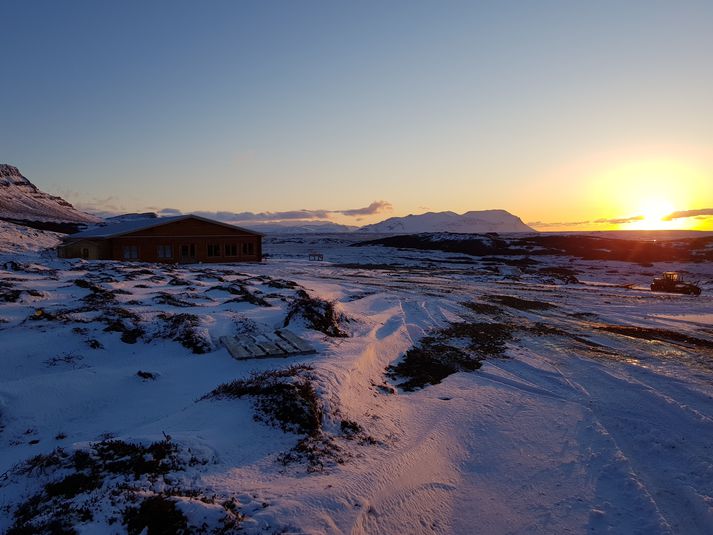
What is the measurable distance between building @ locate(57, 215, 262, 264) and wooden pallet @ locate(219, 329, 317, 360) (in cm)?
3189

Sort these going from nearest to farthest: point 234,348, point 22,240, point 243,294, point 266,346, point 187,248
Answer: point 234,348 < point 266,346 < point 243,294 < point 187,248 < point 22,240

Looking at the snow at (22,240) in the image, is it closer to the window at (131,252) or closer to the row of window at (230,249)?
the window at (131,252)

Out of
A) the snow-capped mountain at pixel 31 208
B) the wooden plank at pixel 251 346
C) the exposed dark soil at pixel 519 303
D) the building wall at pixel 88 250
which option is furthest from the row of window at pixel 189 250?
the snow-capped mountain at pixel 31 208

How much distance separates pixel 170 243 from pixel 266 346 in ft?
110

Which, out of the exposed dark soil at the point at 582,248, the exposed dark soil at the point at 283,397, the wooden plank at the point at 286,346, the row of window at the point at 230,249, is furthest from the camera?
the exposed dark soil at the point at 582,248

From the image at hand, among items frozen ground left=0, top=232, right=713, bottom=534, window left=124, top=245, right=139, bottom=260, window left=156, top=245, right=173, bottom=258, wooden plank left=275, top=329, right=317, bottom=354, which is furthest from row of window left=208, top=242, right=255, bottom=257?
wooden plank left=275, top=329, right=317, bottom=354

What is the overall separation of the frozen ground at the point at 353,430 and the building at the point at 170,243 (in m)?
25.8

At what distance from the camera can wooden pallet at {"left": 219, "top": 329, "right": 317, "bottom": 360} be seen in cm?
1042

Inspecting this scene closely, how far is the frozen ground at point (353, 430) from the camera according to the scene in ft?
17.2

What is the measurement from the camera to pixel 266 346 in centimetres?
1097

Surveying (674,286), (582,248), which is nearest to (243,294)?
(674,286)

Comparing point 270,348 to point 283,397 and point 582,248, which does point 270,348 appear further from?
point 582,248

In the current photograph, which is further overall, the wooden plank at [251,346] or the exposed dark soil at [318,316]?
the exposed dark soil at [318,316]

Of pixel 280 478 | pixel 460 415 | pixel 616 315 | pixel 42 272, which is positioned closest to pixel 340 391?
pixel 460 415
